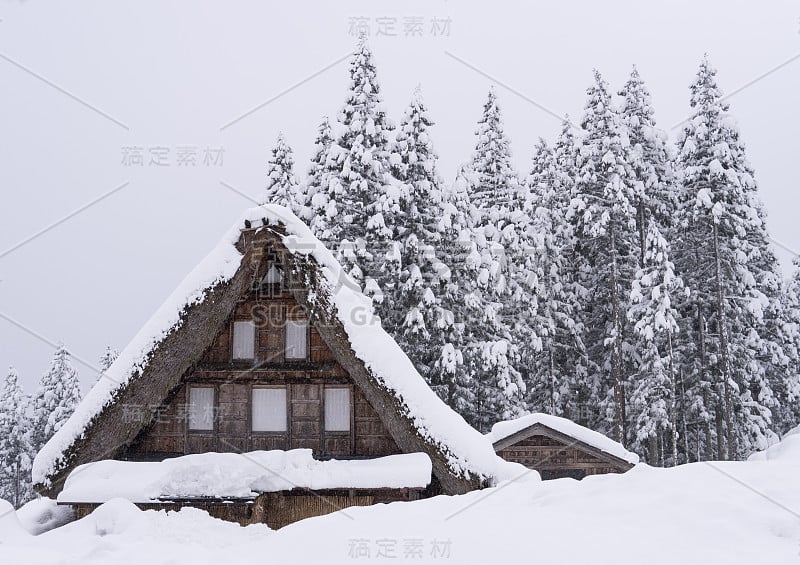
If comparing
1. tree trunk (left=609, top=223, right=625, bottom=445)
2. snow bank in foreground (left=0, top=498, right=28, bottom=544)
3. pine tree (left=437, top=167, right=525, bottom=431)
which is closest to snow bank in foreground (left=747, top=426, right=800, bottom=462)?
snow bank in foreground (left=0, top=498, right=28, bottom=544)

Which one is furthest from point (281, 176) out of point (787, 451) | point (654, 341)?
point (787, 451)

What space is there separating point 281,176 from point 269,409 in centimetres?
1885

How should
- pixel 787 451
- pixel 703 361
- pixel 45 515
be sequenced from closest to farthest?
pixel 787 451
pixel 45 515
pixel 703 361

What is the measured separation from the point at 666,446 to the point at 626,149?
1549cm

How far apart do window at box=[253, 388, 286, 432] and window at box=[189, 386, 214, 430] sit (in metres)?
0.75

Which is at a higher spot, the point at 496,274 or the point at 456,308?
the point at 496,274

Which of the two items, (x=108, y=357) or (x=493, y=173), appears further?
(x=108, y=357)

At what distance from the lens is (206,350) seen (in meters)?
10.7

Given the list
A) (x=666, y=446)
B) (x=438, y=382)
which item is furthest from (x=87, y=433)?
(x=666, y=446)

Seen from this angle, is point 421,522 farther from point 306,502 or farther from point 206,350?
point 206,350

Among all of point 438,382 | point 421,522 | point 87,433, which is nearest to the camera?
point 421,522

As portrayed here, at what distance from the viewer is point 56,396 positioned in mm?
39750

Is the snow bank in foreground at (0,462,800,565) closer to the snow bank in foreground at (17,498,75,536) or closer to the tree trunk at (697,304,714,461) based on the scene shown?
the snow bank in foreground at (17,498,75,536)

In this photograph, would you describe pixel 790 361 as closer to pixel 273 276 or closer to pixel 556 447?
pixel 556 447
